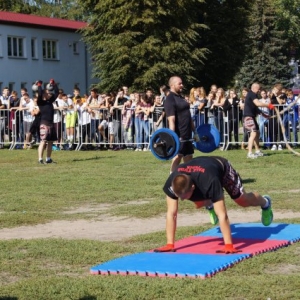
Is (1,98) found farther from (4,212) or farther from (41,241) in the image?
(41,241)

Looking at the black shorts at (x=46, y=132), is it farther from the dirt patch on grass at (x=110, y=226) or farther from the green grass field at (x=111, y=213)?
the dirt patch on grass at (x=110, y=226)

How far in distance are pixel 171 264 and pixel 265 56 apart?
65.1 metres

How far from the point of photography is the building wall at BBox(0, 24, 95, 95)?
2527 inches

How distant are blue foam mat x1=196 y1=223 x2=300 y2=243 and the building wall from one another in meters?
54.2

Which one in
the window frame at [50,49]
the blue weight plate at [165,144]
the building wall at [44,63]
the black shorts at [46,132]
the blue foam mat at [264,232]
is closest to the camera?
the blue foam mat at [264,232]

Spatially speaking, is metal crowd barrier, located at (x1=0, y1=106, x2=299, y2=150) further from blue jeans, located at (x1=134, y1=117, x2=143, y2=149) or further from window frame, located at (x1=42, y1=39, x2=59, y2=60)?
window frame, located at (x1=42, y1=39, x2=59, y2=60)

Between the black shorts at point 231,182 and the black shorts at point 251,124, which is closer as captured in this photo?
the black shorts at point 231,182

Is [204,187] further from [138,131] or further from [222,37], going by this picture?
[222,37]

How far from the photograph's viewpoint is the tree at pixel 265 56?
7162 centimetres

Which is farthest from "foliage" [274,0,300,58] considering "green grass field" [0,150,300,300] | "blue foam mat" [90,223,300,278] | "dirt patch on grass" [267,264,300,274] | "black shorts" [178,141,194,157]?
"dirt patch on grass" [267,264,300,274]

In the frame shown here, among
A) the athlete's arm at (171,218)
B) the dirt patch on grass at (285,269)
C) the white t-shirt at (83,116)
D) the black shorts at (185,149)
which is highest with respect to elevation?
the white t-shirt at (83,116)

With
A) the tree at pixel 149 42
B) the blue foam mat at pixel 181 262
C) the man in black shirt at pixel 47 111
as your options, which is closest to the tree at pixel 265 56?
the tree at pixel 149 42

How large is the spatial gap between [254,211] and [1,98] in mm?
17629

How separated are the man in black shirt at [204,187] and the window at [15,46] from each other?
Answer: 57159mm
